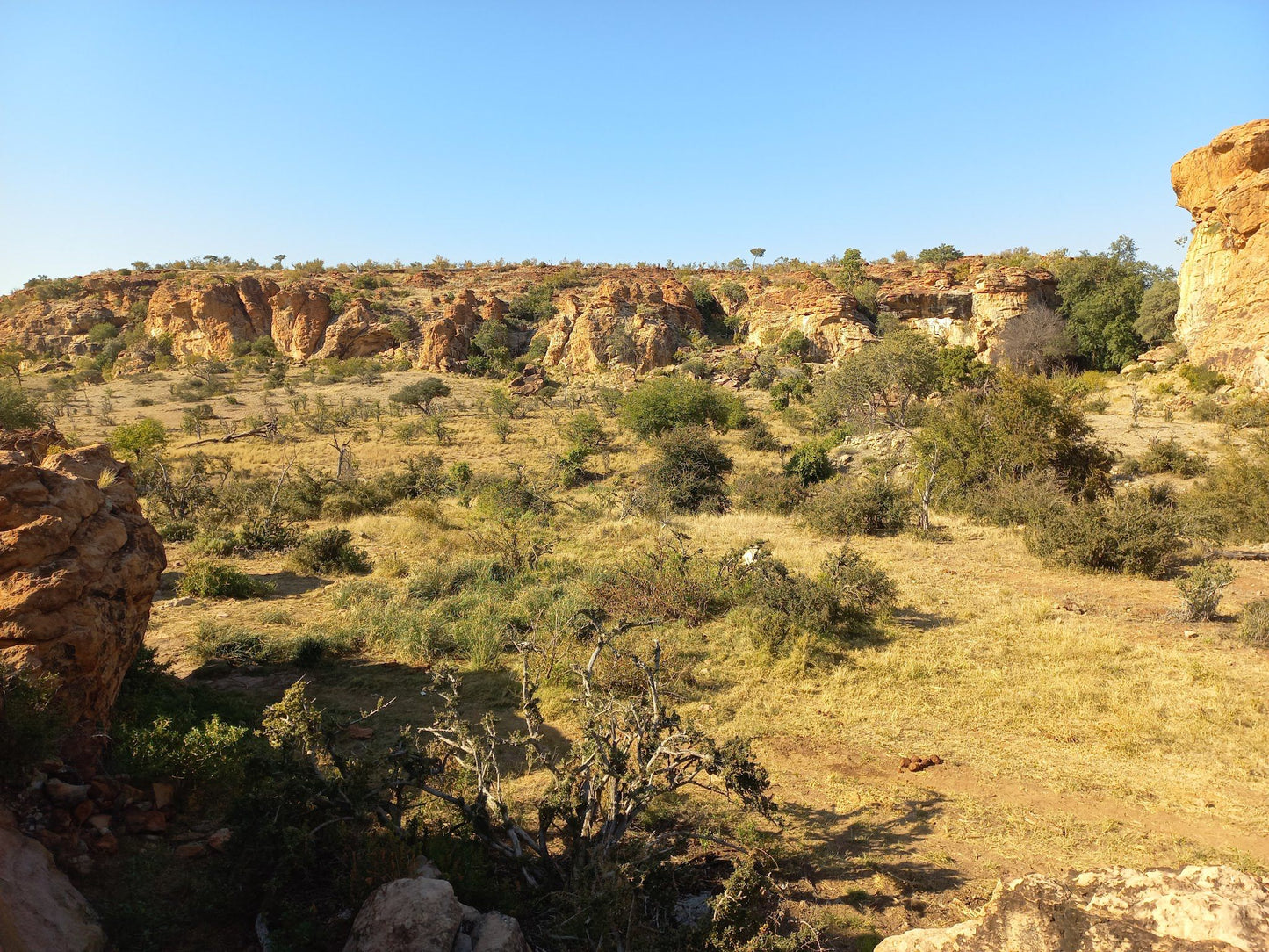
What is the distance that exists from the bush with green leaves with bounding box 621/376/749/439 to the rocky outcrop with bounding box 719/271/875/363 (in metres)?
14.5

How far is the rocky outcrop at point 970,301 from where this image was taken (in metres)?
37.5

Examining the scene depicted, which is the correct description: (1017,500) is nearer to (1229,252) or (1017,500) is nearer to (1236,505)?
(1236,505)

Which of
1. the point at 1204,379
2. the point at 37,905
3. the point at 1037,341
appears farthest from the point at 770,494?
the point at 1037,341

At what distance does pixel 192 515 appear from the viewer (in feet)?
47.9

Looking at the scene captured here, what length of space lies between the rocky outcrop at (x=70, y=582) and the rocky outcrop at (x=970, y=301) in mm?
38104

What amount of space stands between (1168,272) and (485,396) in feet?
143

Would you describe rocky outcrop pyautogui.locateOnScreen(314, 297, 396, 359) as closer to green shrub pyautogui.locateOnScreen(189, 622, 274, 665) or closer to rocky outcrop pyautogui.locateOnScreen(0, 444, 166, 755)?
green shrub pyautogui.locateOnScreen(189, 622, 274, 665)

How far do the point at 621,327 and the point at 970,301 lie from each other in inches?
848

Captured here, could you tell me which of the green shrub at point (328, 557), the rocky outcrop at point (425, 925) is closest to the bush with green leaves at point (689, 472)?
the green shrub at point (328, 557)

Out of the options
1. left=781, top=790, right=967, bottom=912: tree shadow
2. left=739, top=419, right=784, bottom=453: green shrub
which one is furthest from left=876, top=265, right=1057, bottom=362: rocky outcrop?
left=781, top=790, right=967, bottom=912: tree shadow

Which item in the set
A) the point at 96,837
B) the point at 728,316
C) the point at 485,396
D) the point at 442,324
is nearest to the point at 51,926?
the point at 96,837

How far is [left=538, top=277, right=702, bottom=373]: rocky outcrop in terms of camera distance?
3903 centimetres

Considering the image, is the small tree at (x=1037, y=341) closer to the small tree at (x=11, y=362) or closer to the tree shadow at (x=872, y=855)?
the tree shadow at (x=872, y=855)

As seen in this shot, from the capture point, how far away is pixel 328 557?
11.9 meters
